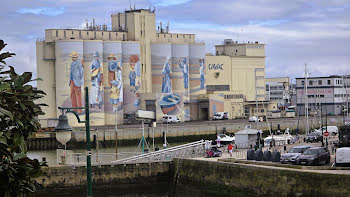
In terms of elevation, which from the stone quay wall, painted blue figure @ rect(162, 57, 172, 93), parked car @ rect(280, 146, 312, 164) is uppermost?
painted blue figure @ rect(162, 57, 172, 93)

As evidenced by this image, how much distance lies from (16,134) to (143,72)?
9907cm

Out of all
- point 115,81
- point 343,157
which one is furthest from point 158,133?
point 343,157

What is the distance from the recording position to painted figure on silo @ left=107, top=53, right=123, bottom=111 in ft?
361

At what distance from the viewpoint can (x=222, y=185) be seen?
1727 inches

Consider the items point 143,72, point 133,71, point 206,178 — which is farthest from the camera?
point 143,72

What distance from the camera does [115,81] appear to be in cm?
11038

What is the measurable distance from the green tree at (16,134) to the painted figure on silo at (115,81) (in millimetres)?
91348

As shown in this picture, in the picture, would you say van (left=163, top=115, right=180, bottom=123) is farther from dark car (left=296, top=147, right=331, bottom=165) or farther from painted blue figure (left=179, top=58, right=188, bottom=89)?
dark car (left=296, top=147, right=331, bottom=165)

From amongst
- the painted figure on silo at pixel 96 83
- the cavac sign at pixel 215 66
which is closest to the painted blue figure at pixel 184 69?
the cavac sign at pixel 215 66

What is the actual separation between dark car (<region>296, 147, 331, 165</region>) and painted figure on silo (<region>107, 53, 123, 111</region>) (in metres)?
67.6

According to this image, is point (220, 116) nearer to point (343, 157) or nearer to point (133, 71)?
point (133, 71)

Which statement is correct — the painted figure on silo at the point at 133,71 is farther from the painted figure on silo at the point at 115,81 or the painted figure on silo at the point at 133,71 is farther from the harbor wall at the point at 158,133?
the harbor wall at the point at 158,133

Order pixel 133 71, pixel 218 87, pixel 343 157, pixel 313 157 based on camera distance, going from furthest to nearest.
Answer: pixel 218 87
pixel 133 71
pixel 313 157
pixel 343 157

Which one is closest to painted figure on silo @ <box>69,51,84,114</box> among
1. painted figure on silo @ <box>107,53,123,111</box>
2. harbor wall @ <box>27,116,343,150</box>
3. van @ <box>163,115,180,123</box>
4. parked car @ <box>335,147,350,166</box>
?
painted figure on silo @ <box>107,53,123,111</box>
